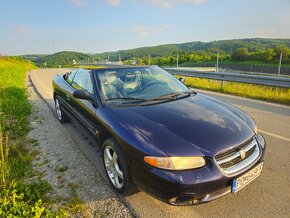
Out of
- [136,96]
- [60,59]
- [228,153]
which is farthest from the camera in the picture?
[60,59]

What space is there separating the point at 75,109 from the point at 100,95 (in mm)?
1194

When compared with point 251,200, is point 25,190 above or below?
above

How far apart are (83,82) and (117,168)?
73.6 inches

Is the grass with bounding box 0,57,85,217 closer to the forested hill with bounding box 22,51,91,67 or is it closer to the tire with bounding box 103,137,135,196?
the tire with bounding box 103,137,135,196

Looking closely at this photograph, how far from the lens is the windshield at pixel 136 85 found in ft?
10.5

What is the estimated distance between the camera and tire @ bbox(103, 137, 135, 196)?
8.01 feet

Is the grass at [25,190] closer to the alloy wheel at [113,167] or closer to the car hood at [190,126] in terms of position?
the alloy wheel at [113,167]

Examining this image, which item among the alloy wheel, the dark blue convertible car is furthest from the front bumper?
the alloy wheel

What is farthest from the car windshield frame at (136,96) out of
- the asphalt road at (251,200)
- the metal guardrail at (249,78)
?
the metal guardrail at (249,78)

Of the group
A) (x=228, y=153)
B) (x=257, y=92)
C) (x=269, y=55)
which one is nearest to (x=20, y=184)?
(x=228, y=153)

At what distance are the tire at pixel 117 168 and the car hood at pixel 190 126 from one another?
0.37 metres

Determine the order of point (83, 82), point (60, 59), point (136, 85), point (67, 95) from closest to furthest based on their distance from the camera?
point (136, 85) → point (83, 82) → point (67, 95) → point (60, 59)

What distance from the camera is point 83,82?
3900 mm

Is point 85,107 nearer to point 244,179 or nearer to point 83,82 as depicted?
point 83,82
